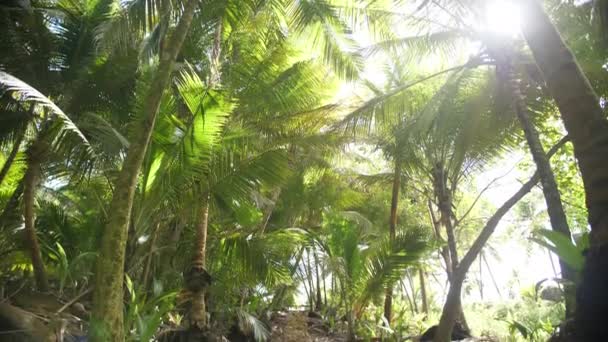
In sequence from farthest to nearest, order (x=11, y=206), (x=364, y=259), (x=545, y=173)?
(x=364, y=259) → (x=11, y=206) → (x=545, y=173)

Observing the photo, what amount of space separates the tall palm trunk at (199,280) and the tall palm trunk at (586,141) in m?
4.56

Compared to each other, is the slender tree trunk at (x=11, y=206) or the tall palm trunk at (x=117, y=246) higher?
the slender tree trunk at (x=11, y=206)

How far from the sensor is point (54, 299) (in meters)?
5.00

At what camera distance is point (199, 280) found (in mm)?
5895

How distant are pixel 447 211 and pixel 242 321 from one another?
4.29 metres

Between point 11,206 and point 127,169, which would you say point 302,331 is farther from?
point 127,169

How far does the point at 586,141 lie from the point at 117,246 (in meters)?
3.17

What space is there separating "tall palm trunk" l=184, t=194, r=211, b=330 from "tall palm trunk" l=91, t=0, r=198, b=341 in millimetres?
2087

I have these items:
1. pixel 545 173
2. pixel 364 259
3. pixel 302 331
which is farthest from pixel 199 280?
pixel 545 173

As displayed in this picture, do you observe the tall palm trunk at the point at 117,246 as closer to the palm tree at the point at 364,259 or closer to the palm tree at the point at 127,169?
the palm tree at the point at 127,169

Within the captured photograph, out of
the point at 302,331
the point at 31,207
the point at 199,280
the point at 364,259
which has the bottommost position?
the point at 302,331

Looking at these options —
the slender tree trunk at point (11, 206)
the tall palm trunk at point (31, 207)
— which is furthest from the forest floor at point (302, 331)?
the slender tree trunk at point (11, 206)

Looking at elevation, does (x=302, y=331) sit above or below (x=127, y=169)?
below

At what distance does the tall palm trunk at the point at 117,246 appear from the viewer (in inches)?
124
